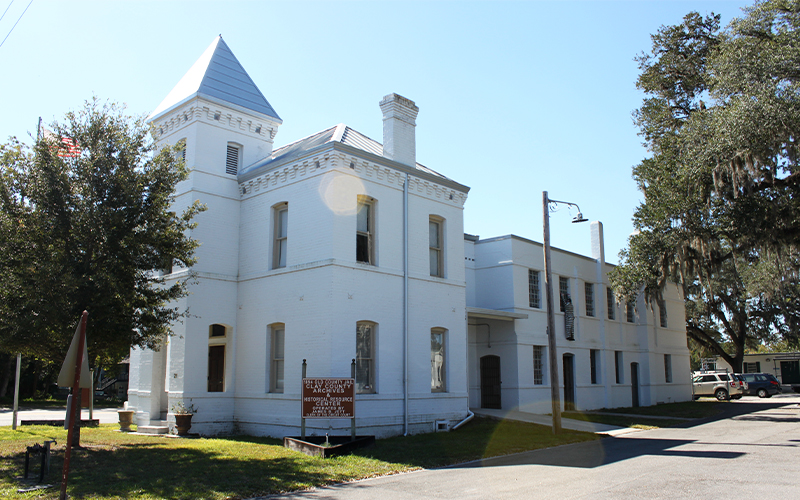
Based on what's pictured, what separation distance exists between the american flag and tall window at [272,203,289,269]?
580 cm

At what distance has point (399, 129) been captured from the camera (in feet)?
63.4

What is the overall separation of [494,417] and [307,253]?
8.88 m

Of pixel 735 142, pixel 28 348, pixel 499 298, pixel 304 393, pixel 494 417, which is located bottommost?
pixel 494 417

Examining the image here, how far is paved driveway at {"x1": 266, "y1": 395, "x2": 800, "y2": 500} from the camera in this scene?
29.2 feet

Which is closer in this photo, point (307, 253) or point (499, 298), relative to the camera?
point (307, 253)

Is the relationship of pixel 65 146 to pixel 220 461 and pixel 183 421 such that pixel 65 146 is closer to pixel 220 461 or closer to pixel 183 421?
pixel 183 421

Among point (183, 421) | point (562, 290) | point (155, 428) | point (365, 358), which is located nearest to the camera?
point (183, 421)

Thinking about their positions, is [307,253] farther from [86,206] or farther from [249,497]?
[249,497]

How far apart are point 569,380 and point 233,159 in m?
16.9

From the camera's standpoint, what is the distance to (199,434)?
16953 millimetres

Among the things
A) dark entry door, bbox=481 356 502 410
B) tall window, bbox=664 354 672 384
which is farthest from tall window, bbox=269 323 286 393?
tall window, bbox=664 354 672 384

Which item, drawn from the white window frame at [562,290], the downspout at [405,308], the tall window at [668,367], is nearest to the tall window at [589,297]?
the white window frame at [562,290]

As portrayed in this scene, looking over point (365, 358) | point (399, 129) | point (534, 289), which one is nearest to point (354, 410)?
point (365, 358)

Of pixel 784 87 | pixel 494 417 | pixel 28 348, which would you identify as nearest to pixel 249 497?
pixel 28 348
